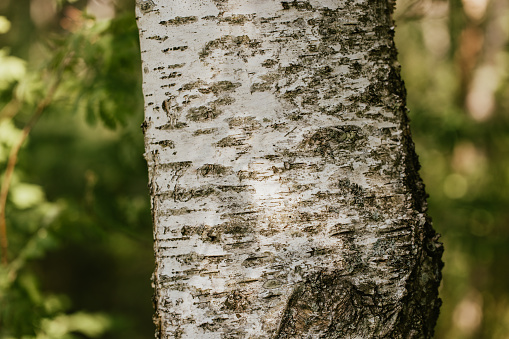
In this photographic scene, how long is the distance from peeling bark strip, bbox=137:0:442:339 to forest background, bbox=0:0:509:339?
841mm

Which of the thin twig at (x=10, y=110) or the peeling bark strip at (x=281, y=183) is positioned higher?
the thin twig at (x=10, y=110)

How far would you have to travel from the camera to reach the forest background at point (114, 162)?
5.74 ft

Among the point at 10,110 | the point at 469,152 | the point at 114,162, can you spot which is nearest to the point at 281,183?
the point at 10,110

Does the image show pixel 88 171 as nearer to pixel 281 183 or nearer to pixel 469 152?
pixel 281 183

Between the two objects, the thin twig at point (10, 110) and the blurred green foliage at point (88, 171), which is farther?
the thin twig at point (10, 110)

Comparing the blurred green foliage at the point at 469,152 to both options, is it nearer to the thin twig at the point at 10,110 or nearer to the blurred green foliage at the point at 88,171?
the blurred green foliage at the point at 88,171

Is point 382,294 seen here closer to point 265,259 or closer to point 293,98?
point 265,259

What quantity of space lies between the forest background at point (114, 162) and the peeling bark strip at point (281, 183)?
84 cm

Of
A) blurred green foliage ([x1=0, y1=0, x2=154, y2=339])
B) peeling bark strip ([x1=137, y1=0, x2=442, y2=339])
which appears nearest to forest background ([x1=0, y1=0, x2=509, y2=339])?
blurred green foliage ([x1=0, y1=0, x2=154, y2=339])

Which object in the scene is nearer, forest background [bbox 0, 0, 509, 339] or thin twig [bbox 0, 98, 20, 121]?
forest background [bbox 0, 0, 509, 339]

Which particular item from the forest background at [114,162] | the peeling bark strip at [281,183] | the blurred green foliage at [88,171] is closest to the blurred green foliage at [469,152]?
the forest background at [114,162]

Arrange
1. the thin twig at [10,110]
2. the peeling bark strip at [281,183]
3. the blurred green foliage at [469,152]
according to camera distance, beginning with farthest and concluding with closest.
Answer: the blurred green foliage at [469,152]
the thin twig at [10,110]
the peeling bark strip at [281,183]

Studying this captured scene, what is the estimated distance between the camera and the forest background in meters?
1.75

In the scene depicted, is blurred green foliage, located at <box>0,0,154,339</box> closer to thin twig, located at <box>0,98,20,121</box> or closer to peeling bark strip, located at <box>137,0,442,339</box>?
thin twig, located at <box>0,98,20,121</box>
